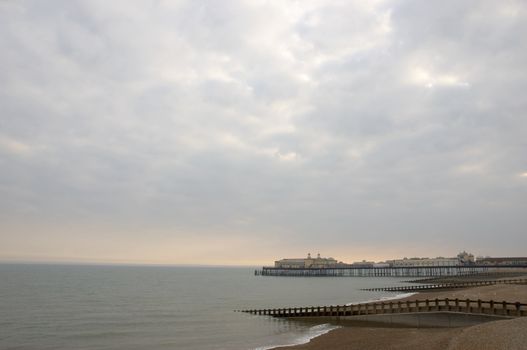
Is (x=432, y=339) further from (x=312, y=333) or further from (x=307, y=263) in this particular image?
(x=307, y=263)

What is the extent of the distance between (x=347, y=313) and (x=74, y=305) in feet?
117

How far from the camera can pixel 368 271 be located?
18025 centimetres

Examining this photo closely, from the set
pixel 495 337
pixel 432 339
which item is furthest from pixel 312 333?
pixel 495 337

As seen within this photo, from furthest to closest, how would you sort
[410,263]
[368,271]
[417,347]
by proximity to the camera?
[410,263]
[368,271]
[417,347]

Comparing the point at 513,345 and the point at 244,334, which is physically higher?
the point at 513,345

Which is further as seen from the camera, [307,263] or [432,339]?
[307,263]

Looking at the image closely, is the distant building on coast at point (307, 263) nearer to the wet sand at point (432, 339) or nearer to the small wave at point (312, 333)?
the small wave at point (312, 333)

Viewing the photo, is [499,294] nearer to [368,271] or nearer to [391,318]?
[391,318]

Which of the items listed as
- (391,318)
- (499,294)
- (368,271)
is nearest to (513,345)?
(391,318)

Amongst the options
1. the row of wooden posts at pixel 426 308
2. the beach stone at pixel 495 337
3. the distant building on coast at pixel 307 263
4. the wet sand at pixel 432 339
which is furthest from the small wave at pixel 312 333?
the distant building on coast at pixel 307 263

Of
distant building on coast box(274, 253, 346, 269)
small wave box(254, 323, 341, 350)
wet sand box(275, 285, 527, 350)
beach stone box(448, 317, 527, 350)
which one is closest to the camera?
beach stone box(448, 317, 527, 350)

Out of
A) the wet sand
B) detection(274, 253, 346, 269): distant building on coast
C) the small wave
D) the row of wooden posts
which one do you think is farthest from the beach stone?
detection(274, 253, 346, 269): distant building on coast

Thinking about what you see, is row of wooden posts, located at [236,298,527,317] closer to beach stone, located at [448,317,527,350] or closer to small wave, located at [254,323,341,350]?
small wave, located at [254,323,341,350]

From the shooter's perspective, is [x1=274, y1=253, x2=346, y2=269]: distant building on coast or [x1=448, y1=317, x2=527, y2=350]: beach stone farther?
[x1=274, y1=253, x2=346, y2=269]: distant building on coast
